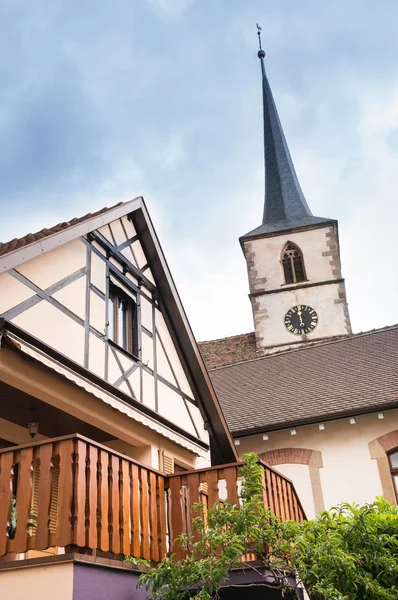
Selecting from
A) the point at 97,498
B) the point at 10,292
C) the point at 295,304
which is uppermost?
the point at 295,304

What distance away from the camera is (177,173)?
2575 cm

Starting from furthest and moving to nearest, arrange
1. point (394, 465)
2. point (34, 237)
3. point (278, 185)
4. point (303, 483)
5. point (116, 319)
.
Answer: point (278, 185)
point (303, 483)
point (394, 465)
point (116, 319)
point (34, 237)

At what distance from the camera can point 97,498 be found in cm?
676

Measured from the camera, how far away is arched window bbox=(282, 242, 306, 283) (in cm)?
3384

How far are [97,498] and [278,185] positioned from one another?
3418 cm

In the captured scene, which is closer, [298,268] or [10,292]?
[10,292]

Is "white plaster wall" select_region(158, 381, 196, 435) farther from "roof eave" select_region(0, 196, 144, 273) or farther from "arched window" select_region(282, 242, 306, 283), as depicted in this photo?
"arched window" select_region(282, 242, 306, 283)

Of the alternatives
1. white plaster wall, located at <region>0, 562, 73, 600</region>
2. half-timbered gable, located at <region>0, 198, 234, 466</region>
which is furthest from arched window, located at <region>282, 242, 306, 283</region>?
white plaster wall, located at <region>0, 562, 73, 600</region>

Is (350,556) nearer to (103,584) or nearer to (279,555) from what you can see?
(279,555)

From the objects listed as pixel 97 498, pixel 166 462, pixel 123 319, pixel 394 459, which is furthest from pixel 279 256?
pixel 97 498

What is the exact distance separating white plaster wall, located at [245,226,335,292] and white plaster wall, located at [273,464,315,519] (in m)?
19.1

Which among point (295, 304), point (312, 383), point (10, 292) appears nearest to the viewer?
point (10, 292)

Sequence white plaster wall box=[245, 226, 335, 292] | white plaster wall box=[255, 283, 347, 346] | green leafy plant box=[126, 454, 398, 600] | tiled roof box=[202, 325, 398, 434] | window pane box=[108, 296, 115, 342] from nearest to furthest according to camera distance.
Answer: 1. green leafy plant box=[126, 454, 398, 600]
2. window pane box=[108, 296, 115, 342]
3. tiled roof box=[202, 325, 398, 434]
4. white plaster wall box=[255, 283, 347, 346]
5. white plaster wall box=[245, 226, 335, 292]

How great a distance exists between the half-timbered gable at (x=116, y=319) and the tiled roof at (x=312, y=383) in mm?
2428
